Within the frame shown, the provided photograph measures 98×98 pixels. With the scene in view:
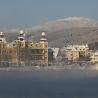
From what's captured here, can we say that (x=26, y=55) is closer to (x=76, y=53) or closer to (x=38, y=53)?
(x=38, y=53)

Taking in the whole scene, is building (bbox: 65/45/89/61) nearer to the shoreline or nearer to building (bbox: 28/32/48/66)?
the shoreline

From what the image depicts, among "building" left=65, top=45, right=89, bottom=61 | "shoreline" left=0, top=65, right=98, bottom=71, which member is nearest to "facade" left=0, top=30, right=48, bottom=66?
"shoreline" left=0, top=65, right=98, bottom=71

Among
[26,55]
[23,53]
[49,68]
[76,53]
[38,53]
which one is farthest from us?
[76,53]

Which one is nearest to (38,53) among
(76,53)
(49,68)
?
(49,68)

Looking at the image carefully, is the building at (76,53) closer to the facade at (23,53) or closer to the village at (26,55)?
the village at (26,55)

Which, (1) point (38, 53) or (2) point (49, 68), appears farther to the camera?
(1) point (38, 53)

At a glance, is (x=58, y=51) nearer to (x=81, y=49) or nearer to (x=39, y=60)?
(x=81, y=49)

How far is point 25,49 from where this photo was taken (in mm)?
130875

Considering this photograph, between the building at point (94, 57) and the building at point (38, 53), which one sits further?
the building at point (94, 57)

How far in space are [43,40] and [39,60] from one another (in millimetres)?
6466

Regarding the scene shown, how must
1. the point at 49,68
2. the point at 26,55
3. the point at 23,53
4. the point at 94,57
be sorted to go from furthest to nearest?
the point at 94,57 → the point at 26,55 → the point at 23,53 → the point at 49,68

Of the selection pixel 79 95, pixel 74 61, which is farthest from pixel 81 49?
pixel 79 95

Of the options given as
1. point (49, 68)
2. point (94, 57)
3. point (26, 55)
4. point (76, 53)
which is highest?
point (76, 53)

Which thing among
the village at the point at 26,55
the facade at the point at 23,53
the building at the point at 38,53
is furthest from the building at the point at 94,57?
the building at the point at 38,53
